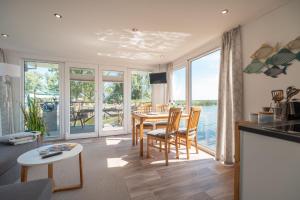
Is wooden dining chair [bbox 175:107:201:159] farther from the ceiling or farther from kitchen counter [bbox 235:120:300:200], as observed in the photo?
kitchen counter [bbox 235:120:300:200]

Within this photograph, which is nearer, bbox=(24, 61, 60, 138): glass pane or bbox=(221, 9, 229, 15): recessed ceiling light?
bbox=(221, 9, 229, 15): recessed ceiling light

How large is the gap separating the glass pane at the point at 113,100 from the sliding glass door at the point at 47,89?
1203 mm

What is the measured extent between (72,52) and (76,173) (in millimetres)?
2798

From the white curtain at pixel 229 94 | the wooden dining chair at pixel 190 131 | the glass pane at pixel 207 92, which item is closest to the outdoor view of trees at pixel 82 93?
the glass pane at pixel 207 92

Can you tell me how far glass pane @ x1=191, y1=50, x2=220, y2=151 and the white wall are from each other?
797 millimetres

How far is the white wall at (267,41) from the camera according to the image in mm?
1832

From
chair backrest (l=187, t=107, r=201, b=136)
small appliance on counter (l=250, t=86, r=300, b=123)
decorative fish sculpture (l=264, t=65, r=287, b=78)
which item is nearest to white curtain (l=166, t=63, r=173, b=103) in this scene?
chair backrest (l=187, t=107, r=201, b=136)

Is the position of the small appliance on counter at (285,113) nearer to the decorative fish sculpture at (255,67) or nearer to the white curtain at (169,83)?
the decorative fish sculpture at (255,67)

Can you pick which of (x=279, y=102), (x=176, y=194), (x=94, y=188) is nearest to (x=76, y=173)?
(x=94, y=188)

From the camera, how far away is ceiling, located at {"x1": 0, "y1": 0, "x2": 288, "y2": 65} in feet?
6.16

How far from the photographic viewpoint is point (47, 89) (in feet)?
13.6

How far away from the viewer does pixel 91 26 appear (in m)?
2.42

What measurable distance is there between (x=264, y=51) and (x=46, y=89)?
Answer: 4809mm

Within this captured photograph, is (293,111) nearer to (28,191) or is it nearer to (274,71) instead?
(274,71)
